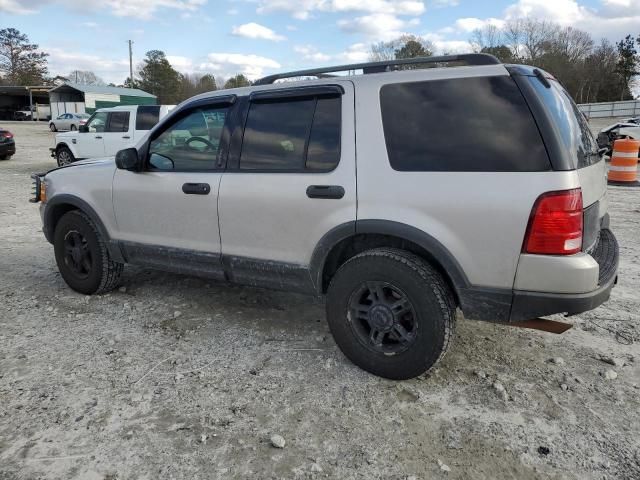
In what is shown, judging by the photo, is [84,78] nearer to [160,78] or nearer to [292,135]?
[160,78]

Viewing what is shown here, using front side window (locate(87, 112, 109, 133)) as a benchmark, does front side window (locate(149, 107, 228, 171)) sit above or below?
below

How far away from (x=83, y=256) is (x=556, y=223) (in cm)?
412

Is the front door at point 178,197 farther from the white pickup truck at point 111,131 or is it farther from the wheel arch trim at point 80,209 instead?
the white pickup truck at point 111,131

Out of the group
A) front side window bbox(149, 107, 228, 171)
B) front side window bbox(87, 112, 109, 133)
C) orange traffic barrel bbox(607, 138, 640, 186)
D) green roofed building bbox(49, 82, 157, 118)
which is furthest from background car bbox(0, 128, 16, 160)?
green roofed building bbox(49, 82, 157, 118)

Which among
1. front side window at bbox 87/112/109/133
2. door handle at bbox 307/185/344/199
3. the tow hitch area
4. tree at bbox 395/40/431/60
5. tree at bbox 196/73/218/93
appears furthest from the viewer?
tree at bbox 196/73/218/93

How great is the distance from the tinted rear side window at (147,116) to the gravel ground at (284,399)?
369 inches

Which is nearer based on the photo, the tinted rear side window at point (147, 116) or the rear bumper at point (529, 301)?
the rear bumper at point (529, 301)

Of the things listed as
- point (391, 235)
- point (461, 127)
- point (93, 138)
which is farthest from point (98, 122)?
point (461, 127)

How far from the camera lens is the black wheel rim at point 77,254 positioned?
15.5 feet

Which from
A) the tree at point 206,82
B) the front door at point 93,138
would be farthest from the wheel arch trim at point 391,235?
the tree at point 206,82

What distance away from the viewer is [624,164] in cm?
1212

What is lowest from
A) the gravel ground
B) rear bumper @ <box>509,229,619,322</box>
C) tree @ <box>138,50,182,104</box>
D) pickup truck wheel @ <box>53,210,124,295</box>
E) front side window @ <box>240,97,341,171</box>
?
the gravel ground

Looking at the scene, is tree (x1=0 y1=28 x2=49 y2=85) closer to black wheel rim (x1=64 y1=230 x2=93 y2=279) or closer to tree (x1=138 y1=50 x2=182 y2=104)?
tree (x1=138 y1=50 x2=182 y2=104)

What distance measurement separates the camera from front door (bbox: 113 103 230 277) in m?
3.83
